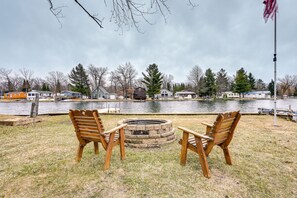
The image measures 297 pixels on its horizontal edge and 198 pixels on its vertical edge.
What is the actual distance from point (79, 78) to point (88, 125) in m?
49.2

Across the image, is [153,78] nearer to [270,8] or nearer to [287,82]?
[270,8]

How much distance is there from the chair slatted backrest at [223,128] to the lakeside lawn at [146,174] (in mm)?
519

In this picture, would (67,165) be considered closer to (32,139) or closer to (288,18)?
(32,139)

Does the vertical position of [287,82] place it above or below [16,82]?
below

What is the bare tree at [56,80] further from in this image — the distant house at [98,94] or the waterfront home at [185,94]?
the waterfront home at [185,94]

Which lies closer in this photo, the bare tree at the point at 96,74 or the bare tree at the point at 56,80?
the bare tree at the point at 96,74

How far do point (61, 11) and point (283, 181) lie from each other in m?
4.42

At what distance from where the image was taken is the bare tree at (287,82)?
193 feet

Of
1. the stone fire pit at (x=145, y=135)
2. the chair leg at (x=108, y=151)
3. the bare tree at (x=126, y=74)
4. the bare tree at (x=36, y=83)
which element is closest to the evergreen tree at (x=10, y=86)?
the bare tree at (x=36, y=83)

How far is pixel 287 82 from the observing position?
60062mm

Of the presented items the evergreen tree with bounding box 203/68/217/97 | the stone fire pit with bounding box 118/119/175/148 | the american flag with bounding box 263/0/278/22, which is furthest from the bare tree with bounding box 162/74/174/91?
the stone fire pit with bounding box 118/119/175/148

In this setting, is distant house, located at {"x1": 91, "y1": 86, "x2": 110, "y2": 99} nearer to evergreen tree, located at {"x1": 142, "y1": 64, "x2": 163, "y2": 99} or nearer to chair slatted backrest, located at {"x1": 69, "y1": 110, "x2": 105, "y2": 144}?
evergreen tree, located at {"x1": 142, "y1": 64, "x2": 163, "y2": 99}

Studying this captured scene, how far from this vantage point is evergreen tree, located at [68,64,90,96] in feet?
152

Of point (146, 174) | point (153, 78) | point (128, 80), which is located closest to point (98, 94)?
point (128, 80)
